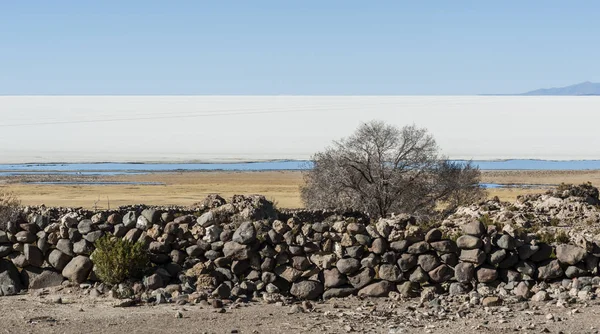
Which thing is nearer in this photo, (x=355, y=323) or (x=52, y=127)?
(x=355, y=323)

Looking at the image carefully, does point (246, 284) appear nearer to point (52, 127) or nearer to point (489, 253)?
point (489, 253)

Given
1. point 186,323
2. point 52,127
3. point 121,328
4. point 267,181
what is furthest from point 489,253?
point 52,127

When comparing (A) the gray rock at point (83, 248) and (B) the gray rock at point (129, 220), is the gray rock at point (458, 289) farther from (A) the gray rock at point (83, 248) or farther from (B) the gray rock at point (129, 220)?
(A) the gray rock at point (83, 248)

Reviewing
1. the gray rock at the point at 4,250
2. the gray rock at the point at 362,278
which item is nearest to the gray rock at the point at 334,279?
the gray rock at the point at 362,278

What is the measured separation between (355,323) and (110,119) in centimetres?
11072

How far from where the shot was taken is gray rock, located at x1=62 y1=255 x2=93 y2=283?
12.8 meters

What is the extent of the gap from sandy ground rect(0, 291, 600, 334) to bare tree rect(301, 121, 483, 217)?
13.6 metres

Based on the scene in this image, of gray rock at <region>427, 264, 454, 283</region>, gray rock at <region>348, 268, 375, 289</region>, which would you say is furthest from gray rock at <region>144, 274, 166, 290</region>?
gray rock at <region>427, 264, 454, 283</region>

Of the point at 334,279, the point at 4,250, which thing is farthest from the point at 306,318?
the point at 4,250

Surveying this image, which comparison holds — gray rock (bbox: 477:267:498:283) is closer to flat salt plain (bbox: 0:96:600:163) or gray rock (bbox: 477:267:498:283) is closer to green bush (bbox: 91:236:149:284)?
→ green bush (bbox: 91:236:149:284)

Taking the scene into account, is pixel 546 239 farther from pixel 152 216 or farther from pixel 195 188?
pixel 195 188

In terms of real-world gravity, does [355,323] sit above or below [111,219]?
below

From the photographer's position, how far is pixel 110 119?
117812mm

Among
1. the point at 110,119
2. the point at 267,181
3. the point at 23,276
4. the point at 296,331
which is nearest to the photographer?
the point at 296,331
